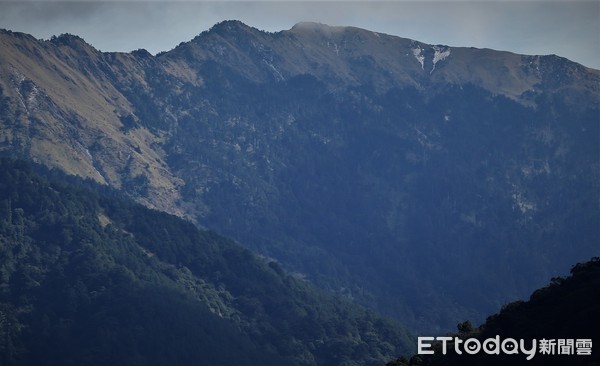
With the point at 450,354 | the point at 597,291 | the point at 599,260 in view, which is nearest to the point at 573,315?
the point at 597,291

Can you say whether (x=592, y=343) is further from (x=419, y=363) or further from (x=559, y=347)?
(x=419, y=363)

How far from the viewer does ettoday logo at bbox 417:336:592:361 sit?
129250 mm

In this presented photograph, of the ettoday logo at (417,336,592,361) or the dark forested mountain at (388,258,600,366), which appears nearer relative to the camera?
the ettoday logo at (417,336,592,361)

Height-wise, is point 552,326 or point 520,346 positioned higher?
point 552,326

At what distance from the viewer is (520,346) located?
139m

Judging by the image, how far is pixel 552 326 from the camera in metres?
148

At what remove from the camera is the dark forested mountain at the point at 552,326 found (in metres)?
130

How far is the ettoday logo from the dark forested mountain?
0.15 m

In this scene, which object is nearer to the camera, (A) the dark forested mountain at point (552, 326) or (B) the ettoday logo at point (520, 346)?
(B) the ettoday logo at point (520, 346)

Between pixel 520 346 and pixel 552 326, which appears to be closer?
pixel 520 346

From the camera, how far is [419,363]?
163m

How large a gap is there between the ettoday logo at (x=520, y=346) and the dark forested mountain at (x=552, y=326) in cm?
15

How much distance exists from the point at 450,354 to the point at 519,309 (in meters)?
18.3

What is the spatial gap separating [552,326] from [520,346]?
36.6 feet
